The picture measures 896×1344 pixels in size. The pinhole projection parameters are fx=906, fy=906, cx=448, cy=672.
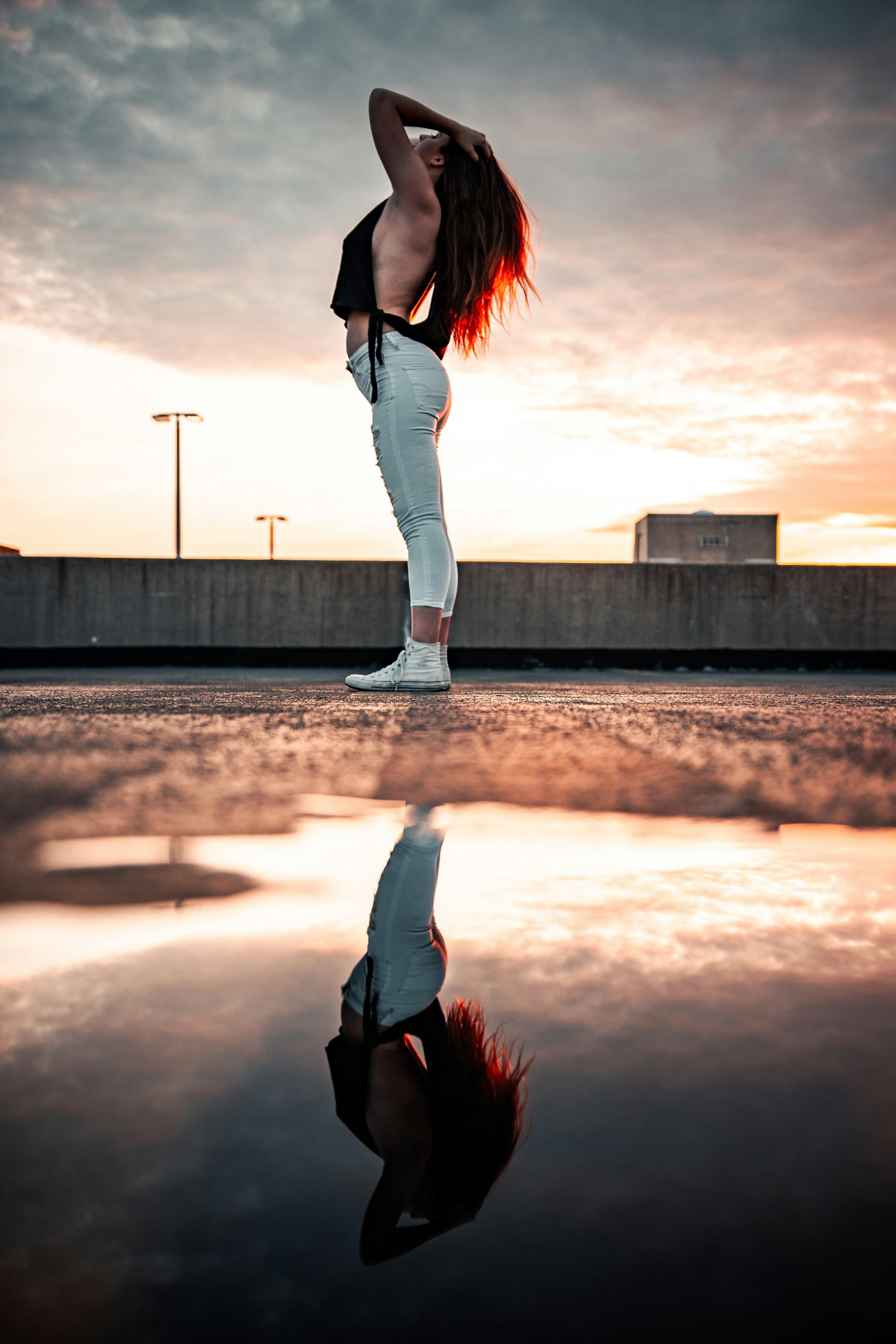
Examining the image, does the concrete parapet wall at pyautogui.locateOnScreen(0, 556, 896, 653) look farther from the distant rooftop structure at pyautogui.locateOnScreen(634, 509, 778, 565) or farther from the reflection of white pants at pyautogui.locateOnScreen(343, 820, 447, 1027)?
the distant rooftop structure at pyautogui.locateOnScreen(634, 509, 778, 565)

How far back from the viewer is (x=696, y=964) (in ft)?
2.09

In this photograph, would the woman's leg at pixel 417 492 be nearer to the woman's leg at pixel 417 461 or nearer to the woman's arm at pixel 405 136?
the woman's leg at pixel 417 461

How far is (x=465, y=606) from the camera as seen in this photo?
23.6 feet

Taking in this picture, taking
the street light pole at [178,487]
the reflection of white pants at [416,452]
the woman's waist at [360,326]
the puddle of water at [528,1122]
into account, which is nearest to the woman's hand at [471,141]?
the woman's waist at [360,326]

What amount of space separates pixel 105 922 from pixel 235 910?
102 mm

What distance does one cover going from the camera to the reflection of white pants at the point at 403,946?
0.58m

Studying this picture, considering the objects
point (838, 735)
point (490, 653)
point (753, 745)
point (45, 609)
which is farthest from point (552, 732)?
point (45, 609)

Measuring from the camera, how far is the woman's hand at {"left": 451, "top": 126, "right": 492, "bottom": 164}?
3400 mm

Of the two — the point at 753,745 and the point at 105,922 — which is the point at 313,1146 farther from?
the point at 753,745

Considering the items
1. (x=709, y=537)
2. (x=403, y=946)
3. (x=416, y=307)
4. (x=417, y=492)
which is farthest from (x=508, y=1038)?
(x=709, y=537)

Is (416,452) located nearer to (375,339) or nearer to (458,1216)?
(375,339)

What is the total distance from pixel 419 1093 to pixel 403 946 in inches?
8.3

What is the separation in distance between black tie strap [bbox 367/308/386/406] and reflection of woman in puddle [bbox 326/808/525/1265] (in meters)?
3.09

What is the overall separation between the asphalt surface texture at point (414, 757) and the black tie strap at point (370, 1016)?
37cm
